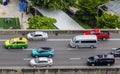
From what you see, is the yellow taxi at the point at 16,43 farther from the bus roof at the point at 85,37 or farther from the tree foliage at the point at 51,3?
the tree foliage at the point at 51,3

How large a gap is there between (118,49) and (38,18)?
2788 cm

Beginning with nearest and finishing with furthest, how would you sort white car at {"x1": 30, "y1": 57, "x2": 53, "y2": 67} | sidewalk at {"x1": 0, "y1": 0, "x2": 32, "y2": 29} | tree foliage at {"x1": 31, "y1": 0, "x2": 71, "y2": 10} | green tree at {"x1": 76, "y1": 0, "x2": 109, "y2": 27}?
1. white car at {"x1": 30, "y1": 57, "x2": 53, "y2": 67}
2. green tree at {"x1": 76, "y1": 0, "x2": 109, "y2": 27}
3. tree foliage at {"x1": 31, "y1": 0, "x2": 71, "y2": 10}
4. sidewalk at {"x1": 0, "y1": 0, "x2": 32, "y2": 29}

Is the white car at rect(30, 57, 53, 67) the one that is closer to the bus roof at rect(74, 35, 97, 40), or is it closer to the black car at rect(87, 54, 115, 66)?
the black car at rect(87, 54, 115, 66)

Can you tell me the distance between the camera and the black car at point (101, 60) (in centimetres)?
6126

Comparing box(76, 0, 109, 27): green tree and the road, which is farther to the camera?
box(76, 0, 109, 27): green tree

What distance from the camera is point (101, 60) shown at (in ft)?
201

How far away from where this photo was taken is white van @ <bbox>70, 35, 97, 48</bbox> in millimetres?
64625


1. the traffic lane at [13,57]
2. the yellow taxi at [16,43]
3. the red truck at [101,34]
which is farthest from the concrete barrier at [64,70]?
the red truck at [101,34]

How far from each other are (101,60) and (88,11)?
36.4 metres

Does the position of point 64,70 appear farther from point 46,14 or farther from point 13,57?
point 46,14

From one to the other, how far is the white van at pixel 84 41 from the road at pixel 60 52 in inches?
29.7

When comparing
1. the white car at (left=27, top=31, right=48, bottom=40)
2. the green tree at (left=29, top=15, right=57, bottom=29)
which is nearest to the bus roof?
the white car at (left=27, top=31, right=48, bottom=40)

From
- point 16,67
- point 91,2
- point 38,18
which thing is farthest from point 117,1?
point 16,67

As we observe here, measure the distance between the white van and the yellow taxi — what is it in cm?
695
